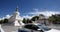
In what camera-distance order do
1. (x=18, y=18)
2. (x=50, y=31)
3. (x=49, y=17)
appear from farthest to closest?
(x=49, y=17)
(x=18, y=18)
(x=50, y=31)

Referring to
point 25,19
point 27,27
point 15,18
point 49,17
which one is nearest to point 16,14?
point 15,18

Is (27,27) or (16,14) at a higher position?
(16,14)

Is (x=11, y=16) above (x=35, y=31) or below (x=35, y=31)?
above

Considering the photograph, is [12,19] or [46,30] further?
[12,19]

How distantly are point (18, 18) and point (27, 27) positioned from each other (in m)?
16.1

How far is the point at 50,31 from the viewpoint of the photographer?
19.6 feet

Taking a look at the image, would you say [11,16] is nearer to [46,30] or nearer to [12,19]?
[12,19]

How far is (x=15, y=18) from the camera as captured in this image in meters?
22.7

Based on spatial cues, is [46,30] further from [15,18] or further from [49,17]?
[49,17]

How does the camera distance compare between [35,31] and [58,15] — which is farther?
[58,15]

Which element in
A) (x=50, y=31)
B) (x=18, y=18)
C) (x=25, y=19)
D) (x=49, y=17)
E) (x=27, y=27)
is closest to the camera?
(x=50, y=31)

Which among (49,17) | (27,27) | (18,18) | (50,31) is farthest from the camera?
(49,17)

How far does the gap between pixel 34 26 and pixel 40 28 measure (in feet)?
1.01

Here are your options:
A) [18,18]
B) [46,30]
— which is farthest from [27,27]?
[18,18]
